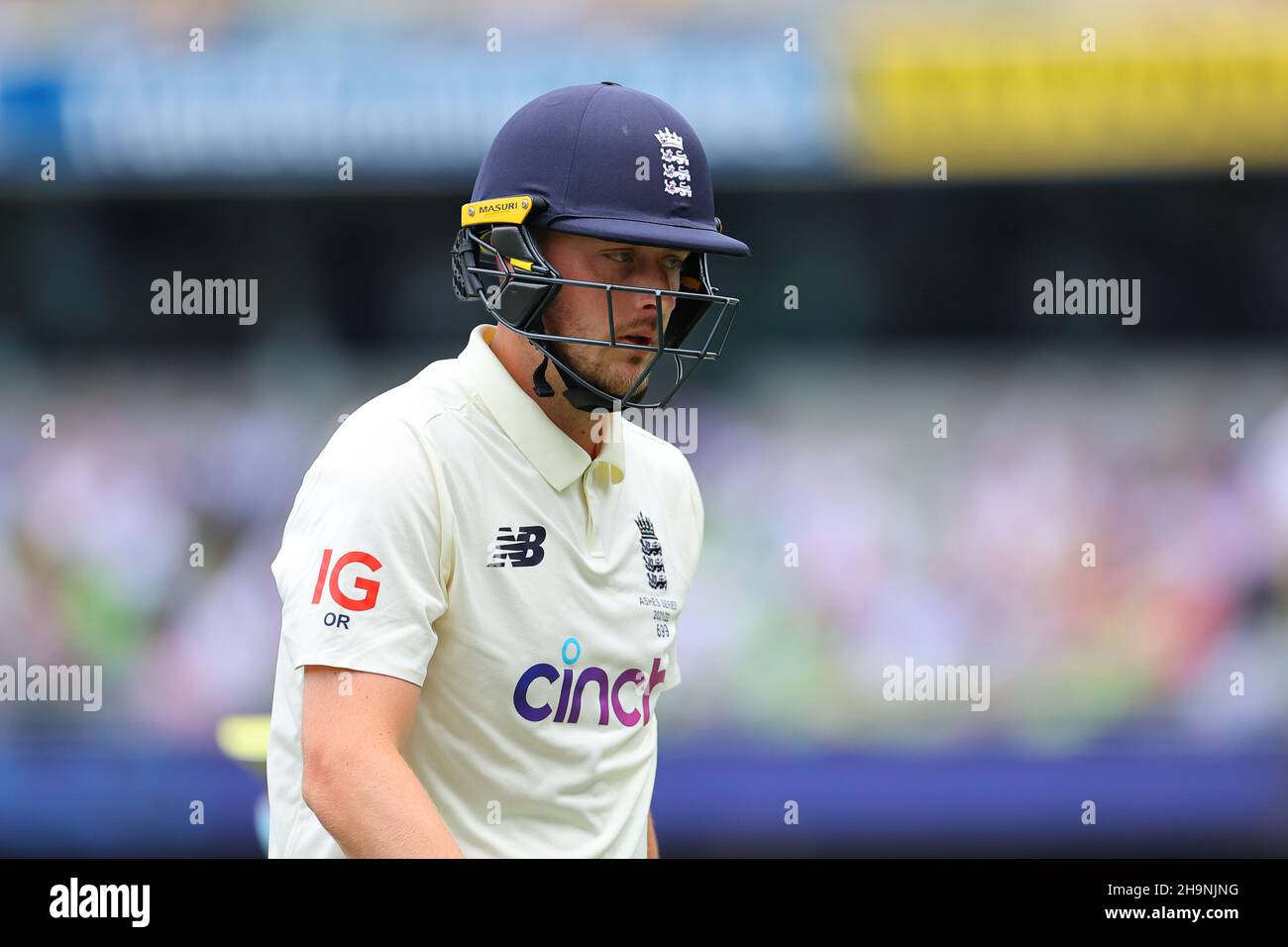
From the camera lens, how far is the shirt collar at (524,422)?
7.22ft

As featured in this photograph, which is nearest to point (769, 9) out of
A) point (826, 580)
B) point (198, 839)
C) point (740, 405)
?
point (740, 405)

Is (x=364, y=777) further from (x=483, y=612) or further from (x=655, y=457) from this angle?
(x=655, y=457)

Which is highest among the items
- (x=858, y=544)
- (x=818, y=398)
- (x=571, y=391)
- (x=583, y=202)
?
(x=583, y=202)

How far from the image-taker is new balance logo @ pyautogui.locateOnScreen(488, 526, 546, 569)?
2090 millimetres

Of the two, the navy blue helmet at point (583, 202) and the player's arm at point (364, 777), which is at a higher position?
the navy blue helmet at point (583, 202)

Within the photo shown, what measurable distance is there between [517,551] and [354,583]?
29 cm

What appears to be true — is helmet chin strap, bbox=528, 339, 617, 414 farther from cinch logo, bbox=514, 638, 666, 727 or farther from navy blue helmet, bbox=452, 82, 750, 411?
cinch logo, bbox=514, 638, 666, 727

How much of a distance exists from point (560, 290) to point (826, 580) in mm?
4940

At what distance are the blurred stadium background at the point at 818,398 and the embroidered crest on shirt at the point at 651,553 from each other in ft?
14.8

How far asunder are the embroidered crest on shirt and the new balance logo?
26cm

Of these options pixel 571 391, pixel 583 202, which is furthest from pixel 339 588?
pixel 583 202

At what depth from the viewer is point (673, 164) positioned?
2355 millimetres

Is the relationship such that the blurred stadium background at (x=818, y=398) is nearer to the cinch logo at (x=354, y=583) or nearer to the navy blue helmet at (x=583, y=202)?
the navy blue helmet at (x=583, y=202)

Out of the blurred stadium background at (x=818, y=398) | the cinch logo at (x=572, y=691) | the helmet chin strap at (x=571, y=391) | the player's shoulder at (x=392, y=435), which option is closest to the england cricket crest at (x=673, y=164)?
the helmet chin strap at (x=571, y=391)
